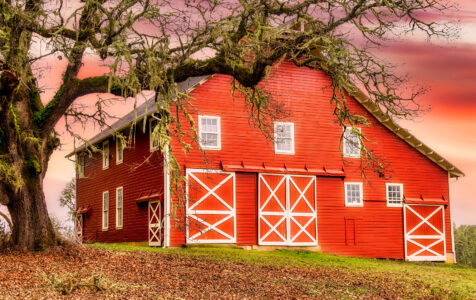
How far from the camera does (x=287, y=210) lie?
24156 mm

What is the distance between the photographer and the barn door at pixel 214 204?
22.2 m

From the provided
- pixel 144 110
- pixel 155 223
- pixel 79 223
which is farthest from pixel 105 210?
pixel 155 223

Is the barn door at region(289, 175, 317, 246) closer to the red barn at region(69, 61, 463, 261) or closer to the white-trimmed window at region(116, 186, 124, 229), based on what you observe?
the red barn at region(69, 61, 463, 261)

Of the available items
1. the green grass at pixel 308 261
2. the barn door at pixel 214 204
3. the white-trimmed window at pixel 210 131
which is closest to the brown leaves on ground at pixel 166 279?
the green grass at pixel 308 261

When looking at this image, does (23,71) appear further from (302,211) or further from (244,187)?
(302,211)

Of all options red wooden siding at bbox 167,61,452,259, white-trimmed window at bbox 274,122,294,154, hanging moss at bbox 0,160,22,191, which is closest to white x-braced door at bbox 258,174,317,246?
red wooden siding at bbox 167,61,452,259

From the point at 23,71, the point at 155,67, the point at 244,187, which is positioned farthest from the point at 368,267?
the point at 23,71

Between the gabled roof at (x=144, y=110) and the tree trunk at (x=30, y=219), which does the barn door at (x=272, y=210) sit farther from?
the tree trunk at (x=30, y=219)

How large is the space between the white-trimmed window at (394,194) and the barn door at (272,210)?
5.58m

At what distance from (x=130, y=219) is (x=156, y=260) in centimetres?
905

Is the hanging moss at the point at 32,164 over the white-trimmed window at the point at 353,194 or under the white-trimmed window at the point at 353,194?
over

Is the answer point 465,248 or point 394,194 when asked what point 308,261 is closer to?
point 394,194

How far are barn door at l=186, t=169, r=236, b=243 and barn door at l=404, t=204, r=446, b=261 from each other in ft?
29.3

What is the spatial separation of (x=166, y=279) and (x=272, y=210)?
10.2m
